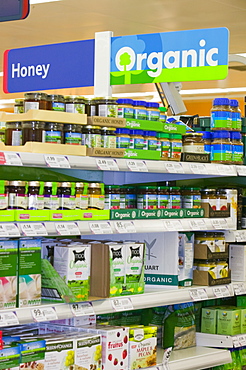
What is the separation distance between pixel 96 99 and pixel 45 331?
1.17 metres

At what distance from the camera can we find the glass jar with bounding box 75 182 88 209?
125 inches

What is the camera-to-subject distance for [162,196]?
370 centimetres

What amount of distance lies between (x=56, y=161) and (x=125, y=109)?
631 millimetres

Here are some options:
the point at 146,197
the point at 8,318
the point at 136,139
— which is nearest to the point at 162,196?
the point at 146,197

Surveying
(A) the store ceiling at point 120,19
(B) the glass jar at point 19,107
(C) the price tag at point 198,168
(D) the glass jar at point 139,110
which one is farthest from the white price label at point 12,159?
(A) the store ceiling at point 120,19

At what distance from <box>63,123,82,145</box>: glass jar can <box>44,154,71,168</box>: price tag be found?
129 mm

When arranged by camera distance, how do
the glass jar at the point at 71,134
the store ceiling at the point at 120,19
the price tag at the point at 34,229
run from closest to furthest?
the price tag at the point at 34,229
the glass jar at the point at 71,134
the store ceiling at the point at 120,19

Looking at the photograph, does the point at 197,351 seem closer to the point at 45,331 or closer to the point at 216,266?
the point at 216,266

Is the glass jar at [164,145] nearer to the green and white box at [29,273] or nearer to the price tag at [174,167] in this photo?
the price tag at [174,167]

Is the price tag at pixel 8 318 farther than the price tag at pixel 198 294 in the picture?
No

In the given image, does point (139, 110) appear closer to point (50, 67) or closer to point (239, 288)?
point (50, 67)

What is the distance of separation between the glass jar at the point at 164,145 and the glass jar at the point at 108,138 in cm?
39

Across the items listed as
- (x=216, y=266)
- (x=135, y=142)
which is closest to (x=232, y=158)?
(x=216, y=266)

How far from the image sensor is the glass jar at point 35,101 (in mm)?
3176
